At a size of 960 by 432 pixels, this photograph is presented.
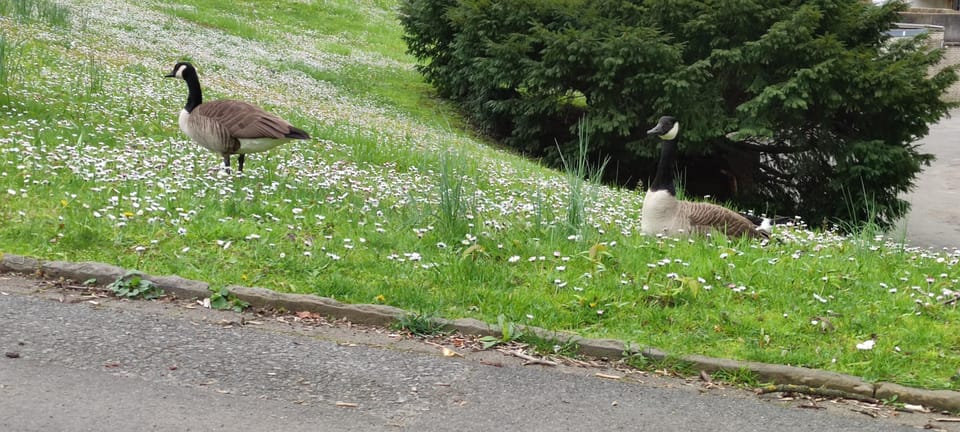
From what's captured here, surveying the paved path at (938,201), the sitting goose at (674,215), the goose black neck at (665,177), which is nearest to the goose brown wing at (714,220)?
the sitting goose at (674,215)

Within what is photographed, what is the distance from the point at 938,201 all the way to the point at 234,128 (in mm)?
17968

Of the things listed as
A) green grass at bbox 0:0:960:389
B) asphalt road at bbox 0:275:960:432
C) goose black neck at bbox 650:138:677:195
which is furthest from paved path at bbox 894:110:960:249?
asphalt road at bbox 0:275:960:432

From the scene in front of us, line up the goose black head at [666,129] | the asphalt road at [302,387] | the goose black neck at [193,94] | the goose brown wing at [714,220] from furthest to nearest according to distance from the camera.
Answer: the goose black neck at [193,94] < the goose black head at [666,129] < the goose brown wing at [714,220] < the asphalt road at [302,387]

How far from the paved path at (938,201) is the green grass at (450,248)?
6856mm

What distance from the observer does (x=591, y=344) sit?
19.1 ft

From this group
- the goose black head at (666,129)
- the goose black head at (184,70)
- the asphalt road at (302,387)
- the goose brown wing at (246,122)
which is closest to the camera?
the asphalt road at (302,387)

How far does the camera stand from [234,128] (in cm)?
954

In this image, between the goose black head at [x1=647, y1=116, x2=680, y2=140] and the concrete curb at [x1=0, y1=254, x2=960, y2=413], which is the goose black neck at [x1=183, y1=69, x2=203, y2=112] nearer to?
the concrete curb at [x1=0, y1=254, x2=960, y2=413]

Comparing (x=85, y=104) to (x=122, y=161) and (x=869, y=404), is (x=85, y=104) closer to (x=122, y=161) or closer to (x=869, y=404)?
(x=122, y=161)

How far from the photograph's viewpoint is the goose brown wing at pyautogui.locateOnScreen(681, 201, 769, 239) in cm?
881

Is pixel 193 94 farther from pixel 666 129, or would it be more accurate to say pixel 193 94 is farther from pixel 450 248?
pixel 666 129

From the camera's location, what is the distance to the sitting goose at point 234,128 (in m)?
9.55

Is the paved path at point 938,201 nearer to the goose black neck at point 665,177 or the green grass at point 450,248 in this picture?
the goose black neck at point 665,177

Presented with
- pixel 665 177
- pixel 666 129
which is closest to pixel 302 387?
pixel 665 177
